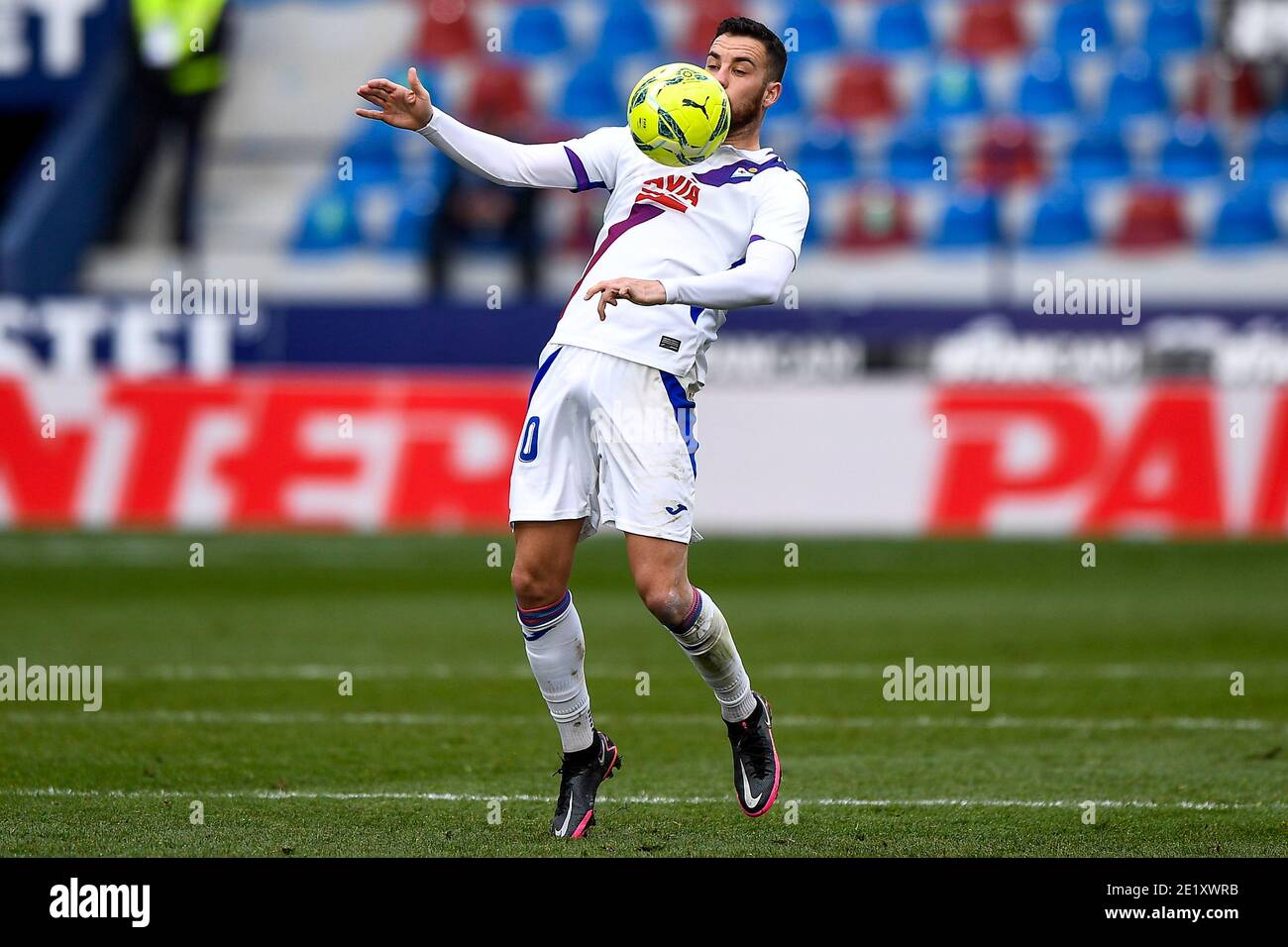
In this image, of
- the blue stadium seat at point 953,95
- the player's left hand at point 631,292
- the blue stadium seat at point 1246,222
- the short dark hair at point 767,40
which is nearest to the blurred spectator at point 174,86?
the blue stadium seat at point 953,95

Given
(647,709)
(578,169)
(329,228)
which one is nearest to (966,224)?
(329,228)

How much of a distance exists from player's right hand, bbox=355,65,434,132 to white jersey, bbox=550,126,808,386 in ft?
1.61

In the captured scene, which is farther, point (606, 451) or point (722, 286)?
point (606, 451)

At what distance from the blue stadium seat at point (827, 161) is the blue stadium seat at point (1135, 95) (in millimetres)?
2954

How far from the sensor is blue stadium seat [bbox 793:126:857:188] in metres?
20.1

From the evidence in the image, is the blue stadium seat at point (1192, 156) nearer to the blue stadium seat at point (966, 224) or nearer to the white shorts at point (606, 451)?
the blue stadium seat at point (966, 224)

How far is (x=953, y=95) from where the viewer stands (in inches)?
829

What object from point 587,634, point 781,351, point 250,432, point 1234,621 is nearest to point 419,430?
point 250,432

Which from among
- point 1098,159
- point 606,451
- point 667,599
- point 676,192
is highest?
point 1098,159

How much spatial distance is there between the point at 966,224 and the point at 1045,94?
2.46m

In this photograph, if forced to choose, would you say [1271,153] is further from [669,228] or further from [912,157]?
[669,228]

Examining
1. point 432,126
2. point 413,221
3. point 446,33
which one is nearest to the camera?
point 432,126

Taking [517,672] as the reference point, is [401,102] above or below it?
above

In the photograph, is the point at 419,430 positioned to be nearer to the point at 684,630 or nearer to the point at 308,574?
the point at 308,574
